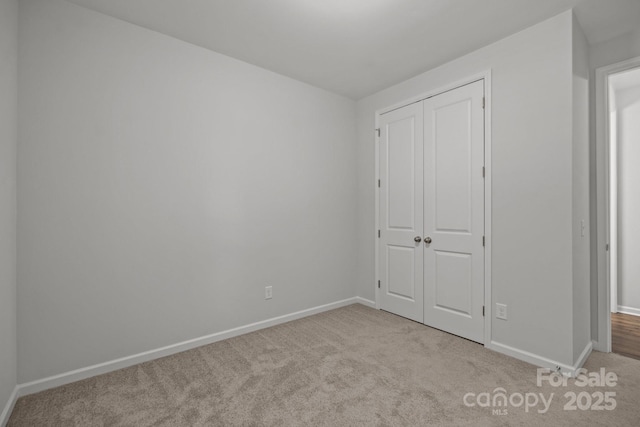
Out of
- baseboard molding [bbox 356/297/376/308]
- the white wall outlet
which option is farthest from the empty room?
baseboard molding [bbox 356/297/376/308]

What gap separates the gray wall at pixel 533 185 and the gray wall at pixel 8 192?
3247mm

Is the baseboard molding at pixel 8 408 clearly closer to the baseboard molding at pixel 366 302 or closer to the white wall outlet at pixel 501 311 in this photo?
the baseboard molding at pixel 366 302

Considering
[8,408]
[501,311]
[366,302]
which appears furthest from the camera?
[366,302]

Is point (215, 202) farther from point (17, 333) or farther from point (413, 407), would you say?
point (413, 407)

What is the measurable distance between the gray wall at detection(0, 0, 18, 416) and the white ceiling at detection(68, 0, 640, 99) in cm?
54

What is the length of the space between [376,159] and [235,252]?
1.89 metres

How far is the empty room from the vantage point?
1896 mm

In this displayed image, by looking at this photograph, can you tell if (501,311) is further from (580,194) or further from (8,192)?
(8,192)

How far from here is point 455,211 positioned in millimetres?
2818

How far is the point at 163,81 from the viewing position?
2447mm

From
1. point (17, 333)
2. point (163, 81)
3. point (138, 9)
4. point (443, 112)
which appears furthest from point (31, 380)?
point (443, 112)

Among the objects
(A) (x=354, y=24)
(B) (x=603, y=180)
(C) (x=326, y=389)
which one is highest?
(A) (x=354, y=24)

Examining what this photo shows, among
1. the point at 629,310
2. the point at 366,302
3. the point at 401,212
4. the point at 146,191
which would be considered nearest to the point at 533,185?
the point at 401,212

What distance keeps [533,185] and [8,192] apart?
343 centimetres
